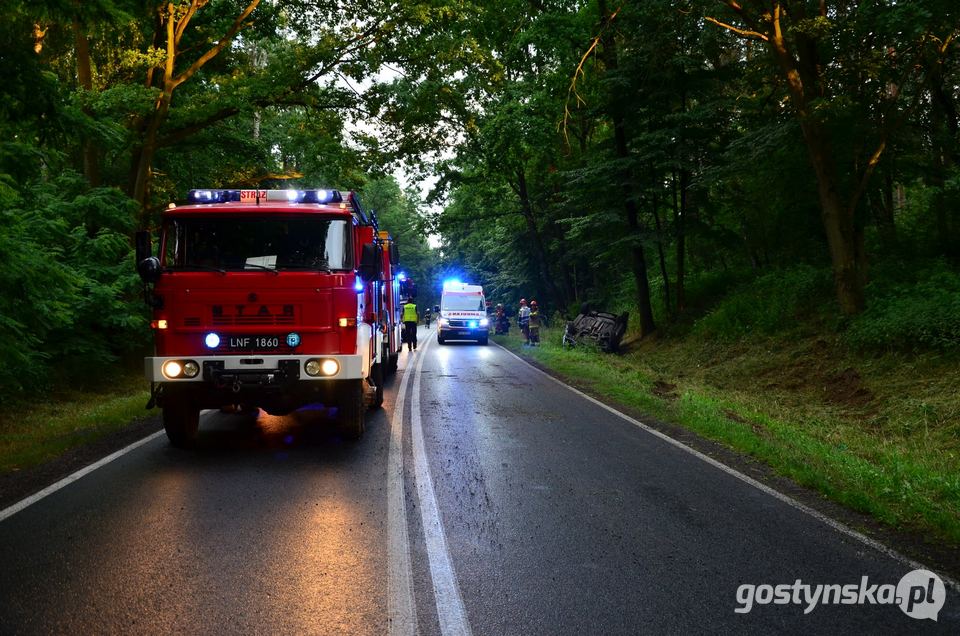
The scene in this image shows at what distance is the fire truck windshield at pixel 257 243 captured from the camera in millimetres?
8031

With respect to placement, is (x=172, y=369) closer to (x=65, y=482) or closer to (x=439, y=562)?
(x=65, y=482)

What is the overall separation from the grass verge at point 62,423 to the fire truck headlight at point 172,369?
1.69 metres

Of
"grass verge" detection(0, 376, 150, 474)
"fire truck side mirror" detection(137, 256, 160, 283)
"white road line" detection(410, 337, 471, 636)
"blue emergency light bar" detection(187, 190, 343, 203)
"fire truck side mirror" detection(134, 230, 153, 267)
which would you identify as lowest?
"white road line" detection(410, 337, 471, 636)

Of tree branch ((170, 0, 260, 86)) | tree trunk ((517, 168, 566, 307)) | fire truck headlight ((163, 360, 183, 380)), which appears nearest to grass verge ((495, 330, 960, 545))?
fire truck headlight ((163, 360, 183, 380))

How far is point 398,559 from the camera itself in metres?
4.52

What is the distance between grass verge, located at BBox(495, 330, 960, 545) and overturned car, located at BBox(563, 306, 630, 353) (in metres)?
3.86

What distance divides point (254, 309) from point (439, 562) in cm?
435

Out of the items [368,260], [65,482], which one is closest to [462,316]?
[368,260]

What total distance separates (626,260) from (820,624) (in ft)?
87.4

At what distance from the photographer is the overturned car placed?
79.4ft

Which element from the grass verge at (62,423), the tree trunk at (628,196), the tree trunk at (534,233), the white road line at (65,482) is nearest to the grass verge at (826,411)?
the tree trunk at (628,196)

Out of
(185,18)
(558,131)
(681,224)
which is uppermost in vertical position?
(185,18)

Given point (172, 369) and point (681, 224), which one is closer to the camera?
point (172, 369)

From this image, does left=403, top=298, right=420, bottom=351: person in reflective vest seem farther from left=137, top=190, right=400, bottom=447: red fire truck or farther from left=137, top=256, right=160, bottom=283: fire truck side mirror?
left=137, top=256, right=160, bottom=283: fire truck side mirror
